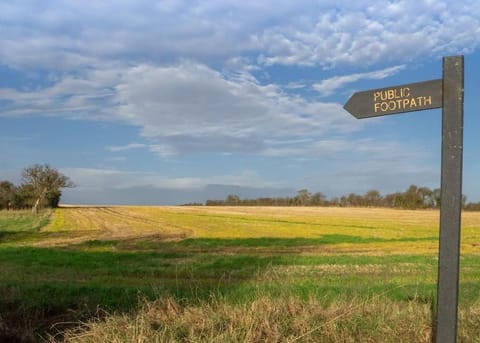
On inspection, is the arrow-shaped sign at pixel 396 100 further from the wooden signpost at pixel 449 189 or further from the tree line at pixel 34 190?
the tree line at pixel 34 190

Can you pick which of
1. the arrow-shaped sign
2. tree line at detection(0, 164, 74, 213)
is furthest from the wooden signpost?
tree line at detection(0, 164, 74, 213)

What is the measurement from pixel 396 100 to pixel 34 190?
80.9 m

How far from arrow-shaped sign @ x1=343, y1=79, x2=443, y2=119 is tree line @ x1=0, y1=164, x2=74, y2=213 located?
77614 millimetres

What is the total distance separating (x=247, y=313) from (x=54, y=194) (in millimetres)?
82472

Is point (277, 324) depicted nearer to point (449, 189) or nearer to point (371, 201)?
point (449, 189)

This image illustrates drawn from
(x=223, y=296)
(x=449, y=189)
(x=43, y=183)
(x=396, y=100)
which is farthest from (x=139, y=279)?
(x=43, y=183)

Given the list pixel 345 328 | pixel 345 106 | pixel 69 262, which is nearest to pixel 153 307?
pixel 345 328

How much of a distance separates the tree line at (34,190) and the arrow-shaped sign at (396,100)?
77.6m

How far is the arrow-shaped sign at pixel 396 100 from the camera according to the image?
5.28m

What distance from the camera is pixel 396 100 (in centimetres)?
548

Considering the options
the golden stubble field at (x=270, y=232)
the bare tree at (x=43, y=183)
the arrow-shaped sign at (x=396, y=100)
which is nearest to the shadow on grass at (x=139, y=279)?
the arrow-shaped sign at (x=396, y=100)

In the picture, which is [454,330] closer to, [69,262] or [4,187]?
[69,262]

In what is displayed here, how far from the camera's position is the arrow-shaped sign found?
17.3 feet

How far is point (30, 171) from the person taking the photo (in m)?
79.7
